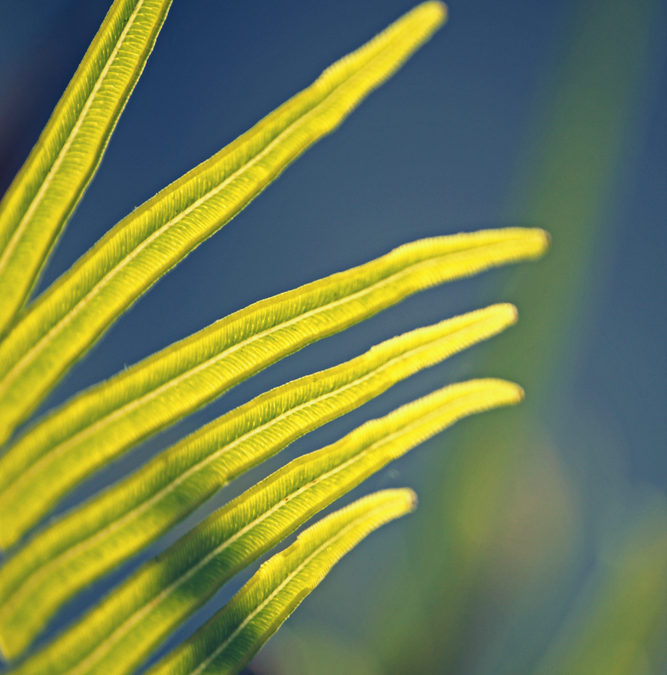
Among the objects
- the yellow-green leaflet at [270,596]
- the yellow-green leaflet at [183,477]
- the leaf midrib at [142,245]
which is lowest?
the yellow-green leaflet at [270,596]

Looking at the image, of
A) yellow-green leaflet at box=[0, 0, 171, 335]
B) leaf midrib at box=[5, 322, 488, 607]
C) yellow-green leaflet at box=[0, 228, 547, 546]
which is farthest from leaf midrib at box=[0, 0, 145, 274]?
leaf midrib at box=[5, 322, 488, 607]

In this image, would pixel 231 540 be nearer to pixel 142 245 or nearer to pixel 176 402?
pixel 176 402

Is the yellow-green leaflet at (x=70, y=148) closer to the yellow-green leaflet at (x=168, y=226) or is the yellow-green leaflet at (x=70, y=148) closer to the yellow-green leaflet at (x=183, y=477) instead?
the yellow-green leaflet at (x=168, y=226)

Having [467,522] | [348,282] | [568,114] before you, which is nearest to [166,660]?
[348,282]

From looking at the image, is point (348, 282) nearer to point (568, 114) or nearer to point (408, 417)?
point (408, 417)

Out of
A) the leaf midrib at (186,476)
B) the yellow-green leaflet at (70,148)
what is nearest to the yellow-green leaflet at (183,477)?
the leaf midrib at (186,476)

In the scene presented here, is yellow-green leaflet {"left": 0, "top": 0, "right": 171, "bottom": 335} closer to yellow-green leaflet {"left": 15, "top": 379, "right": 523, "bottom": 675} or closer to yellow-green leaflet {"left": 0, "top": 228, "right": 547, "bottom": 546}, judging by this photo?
yellow-green leaflet {"left": 0, "top": 228, "right": 547, "bottom": 546}
